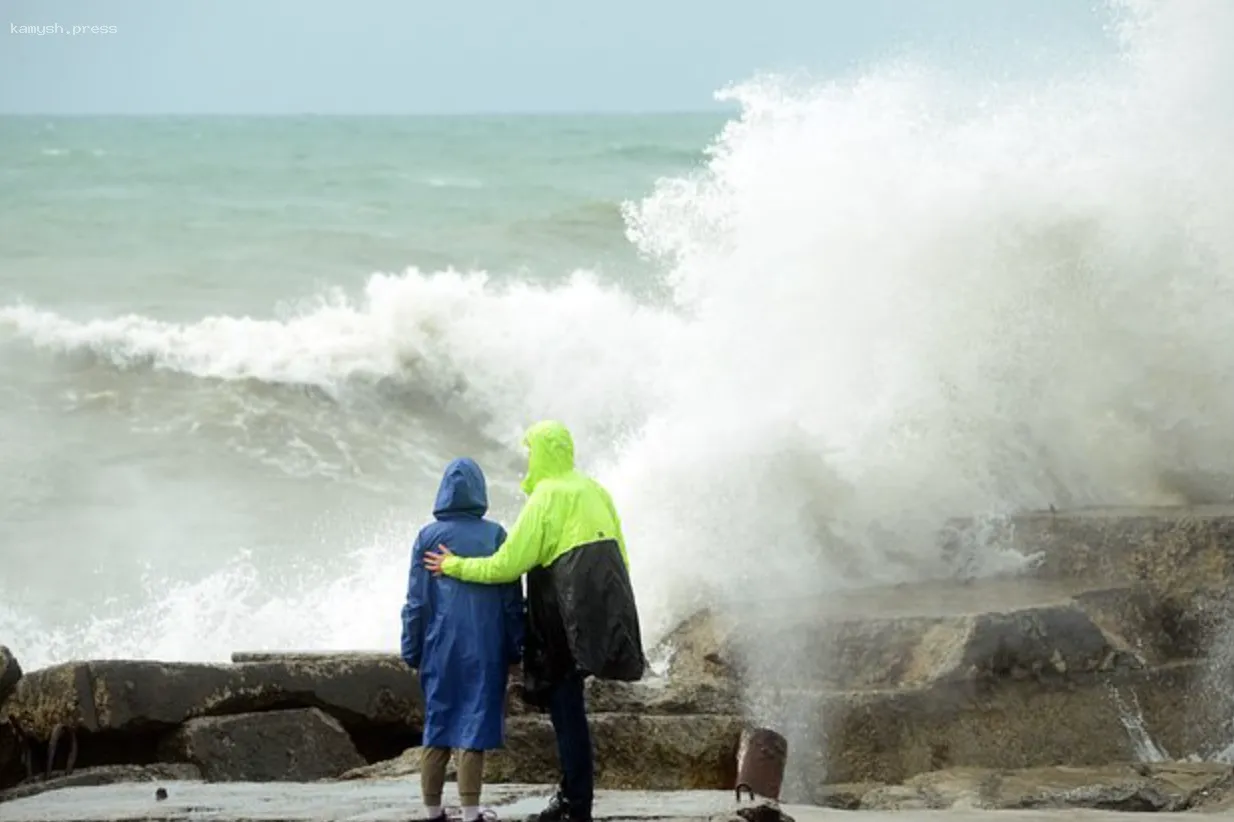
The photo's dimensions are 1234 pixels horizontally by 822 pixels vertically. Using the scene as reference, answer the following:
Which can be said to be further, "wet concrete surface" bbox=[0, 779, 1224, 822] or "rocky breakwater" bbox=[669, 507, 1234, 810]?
"rocky breakwater" bbox=[669, 507, 1234, 810]

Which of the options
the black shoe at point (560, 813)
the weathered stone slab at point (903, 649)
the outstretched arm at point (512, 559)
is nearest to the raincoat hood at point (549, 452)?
the outstretched arm at point (512, 559)

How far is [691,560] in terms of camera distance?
955 centimetres

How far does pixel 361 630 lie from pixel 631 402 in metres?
6.65

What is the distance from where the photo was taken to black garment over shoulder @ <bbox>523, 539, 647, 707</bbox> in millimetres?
5676

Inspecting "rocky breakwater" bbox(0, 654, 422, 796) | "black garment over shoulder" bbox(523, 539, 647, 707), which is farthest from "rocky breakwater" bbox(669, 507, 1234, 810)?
"black garment over shoulder" bbox(523, 539, 647, 707)

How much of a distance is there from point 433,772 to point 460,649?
0.39 m

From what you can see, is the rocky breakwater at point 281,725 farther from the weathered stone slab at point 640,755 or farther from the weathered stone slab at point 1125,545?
the weathered stone slab at point 1125,545

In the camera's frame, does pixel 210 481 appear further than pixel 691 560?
Yes

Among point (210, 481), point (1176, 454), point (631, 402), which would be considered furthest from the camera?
point (631, 402)

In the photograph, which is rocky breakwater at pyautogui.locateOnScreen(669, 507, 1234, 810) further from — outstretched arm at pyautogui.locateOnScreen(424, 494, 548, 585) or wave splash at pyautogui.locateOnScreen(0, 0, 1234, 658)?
outstretched arm at pyautogui.locateOnScreen(424, 494, 548, 585)

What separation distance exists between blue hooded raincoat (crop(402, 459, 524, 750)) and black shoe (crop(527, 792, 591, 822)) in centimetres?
31

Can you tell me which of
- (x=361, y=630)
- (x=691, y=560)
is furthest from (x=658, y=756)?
(x=361, y=630)

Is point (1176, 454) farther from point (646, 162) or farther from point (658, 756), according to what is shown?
point (646, 162)

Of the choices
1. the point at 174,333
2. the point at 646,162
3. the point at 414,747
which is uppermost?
the point at 646,162
